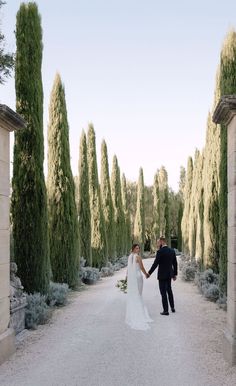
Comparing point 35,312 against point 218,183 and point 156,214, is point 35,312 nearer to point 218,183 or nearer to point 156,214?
point 218,183

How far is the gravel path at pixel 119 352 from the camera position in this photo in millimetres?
5934

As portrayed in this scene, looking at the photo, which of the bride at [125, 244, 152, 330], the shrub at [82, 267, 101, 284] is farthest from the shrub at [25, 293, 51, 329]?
the shrub at [82, 267, 101, 284]

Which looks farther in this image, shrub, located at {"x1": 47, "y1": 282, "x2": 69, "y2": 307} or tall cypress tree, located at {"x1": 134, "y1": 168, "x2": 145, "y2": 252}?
tall cypress tree, located at {"x1": 134, "y1": 168, "x2": 145, "y2": 252}

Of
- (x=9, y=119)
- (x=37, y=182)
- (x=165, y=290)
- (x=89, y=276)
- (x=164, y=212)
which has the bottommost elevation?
(x=89, y=276)

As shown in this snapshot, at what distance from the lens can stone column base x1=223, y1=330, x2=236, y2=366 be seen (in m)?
6.52

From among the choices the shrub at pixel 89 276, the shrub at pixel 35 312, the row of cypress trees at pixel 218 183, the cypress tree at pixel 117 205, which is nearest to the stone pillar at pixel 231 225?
the shrub at pixel 35 312

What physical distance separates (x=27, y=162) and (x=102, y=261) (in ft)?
39.1

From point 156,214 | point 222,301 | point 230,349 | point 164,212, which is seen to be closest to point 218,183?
point 222,301

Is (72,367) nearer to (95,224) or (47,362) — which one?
(47,362)

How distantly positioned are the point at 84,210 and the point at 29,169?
8.73m

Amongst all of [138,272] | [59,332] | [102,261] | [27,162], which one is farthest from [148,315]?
[102,261]

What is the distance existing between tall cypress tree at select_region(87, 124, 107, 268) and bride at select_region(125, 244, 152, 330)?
11767 mm

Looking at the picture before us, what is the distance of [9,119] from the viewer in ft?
23.5

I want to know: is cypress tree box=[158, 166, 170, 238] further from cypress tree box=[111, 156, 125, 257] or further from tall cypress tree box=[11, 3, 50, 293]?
tall cypress tree box=[11, 3, 50, 293]
